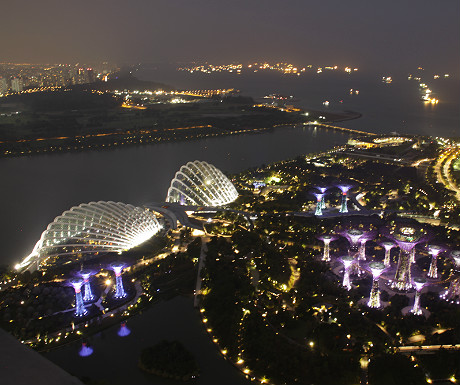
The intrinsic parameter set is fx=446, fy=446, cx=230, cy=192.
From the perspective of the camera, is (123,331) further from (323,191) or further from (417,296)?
(323,191)

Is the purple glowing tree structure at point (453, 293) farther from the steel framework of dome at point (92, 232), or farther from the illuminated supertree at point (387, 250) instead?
the steel framework of dome at point (92, 232)

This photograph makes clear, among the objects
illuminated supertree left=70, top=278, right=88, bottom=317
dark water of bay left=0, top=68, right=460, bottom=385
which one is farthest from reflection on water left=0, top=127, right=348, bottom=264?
illuminated supertree left=70, top=278, right=88, bottom=317

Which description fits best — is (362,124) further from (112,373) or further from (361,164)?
(112,373)

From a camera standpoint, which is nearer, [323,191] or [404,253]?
[404,253]

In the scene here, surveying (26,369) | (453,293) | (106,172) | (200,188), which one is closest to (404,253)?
(453,293)

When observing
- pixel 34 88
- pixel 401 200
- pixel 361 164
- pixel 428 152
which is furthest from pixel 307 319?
pixel 34 88

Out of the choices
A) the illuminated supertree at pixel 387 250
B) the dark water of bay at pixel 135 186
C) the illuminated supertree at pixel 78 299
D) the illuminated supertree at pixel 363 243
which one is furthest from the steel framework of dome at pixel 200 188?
the illuminated supertree at pixel 78 299
